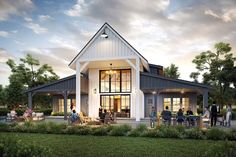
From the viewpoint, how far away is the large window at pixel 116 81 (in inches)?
966

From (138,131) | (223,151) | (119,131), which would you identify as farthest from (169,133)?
(223,151)

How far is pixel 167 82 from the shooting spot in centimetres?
2023

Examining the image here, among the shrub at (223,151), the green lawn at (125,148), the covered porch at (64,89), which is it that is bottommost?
the green lawn at (125,148)

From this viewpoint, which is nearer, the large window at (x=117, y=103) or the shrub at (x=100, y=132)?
the shrub at (x=100, y=132)

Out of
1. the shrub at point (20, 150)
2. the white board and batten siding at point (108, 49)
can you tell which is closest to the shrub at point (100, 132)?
the shrub at point (20, 150)

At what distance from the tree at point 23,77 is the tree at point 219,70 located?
20448 millimetres

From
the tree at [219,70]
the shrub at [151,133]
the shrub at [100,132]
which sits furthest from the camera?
the tree at [219,70]

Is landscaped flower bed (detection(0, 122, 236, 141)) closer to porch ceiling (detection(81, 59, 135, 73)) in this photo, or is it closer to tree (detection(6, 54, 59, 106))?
porch ceiling (detection(81, 59, 135, 73))

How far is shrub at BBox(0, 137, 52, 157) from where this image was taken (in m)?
4.92

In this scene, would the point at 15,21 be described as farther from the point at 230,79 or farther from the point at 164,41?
the point at 230,79

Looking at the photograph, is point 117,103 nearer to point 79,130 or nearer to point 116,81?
point 116,81

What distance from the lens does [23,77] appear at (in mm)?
35656

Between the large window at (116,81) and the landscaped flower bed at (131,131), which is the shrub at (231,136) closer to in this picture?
the landscaped flower bed at (131,131)

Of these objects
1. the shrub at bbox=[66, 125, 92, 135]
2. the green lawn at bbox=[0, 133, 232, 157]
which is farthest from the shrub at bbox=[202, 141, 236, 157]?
the shrub at bbox=[66, 125, 92, 135]
